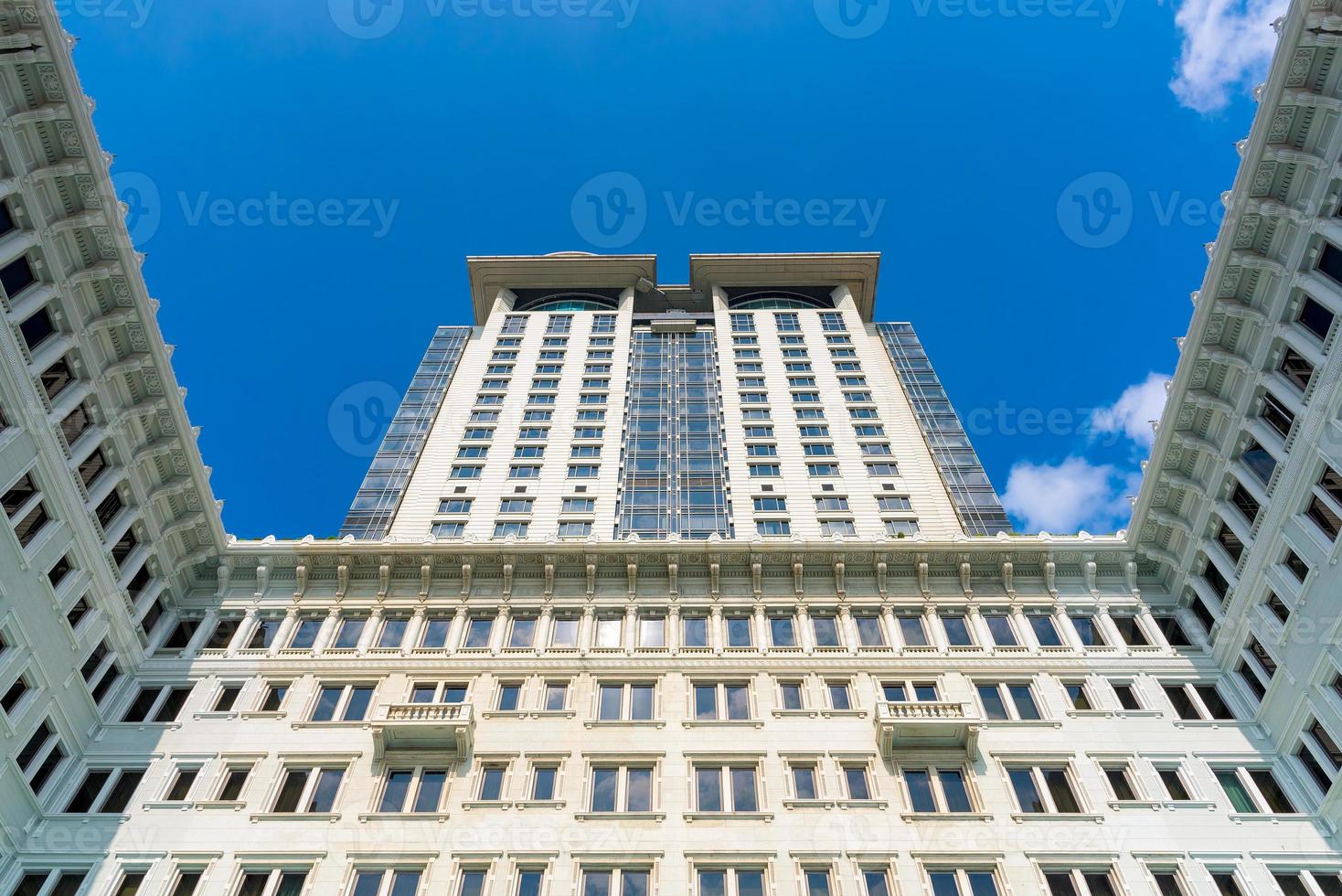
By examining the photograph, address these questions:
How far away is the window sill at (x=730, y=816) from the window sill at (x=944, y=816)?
14.4 ft

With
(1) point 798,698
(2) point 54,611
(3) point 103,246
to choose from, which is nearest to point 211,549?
(2) point 54,611

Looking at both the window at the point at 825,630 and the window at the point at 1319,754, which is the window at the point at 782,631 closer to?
the window at the point at 825,630

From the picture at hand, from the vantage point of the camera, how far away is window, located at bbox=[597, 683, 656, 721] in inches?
1278

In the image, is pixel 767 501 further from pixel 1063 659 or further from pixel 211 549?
pixel 211 549

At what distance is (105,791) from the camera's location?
97.3 feet

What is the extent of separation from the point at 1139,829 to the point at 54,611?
35924 mm

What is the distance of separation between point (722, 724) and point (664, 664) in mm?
3683

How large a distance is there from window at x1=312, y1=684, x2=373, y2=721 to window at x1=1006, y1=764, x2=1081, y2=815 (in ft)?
76.5

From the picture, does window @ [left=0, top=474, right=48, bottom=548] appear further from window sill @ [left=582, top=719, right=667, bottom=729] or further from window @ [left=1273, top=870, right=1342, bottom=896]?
window @ [left=1273, top=870, right=1342, bottom=896]

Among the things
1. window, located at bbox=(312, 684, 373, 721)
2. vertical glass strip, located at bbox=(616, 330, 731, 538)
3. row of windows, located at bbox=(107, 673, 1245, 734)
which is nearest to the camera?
row of windows, located at bbox=(107, 673, 1245, 734)

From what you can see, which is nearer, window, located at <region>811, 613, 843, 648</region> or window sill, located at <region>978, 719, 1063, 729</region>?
window sill, located at <region>978, 719, 1063, 729</region>

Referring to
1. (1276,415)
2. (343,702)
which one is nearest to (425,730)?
(343,702)

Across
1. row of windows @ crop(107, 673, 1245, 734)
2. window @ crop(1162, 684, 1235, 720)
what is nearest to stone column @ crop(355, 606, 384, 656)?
row of windows @ crop(107, 673, 1245, 734)

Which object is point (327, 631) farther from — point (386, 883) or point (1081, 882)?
point (1081, 882)
